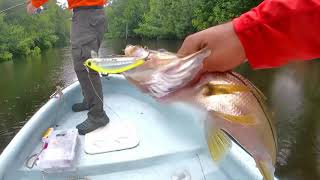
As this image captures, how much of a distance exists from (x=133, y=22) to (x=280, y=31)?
54562mm

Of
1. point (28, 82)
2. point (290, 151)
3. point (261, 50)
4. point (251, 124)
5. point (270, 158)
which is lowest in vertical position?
point (28, 82)

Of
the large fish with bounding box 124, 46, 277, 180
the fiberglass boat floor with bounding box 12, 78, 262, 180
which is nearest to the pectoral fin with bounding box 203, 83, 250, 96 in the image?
the large fish with bounding box 124, 46, 277, 180

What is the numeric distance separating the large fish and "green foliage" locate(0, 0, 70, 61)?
3464 cm

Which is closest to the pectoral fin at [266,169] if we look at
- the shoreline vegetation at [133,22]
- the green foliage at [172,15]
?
the green foliage at [172,15]

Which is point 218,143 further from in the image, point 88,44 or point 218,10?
point 218,10

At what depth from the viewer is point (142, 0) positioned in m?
53.0

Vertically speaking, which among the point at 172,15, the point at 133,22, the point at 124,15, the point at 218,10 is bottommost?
the point at 133,22

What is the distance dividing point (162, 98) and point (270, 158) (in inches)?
18.5

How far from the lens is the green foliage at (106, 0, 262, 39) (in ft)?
82.7

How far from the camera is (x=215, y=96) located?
1262mm

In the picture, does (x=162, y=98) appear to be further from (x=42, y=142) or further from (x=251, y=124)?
(x=42, y=142)

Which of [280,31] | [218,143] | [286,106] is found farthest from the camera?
[286,106]

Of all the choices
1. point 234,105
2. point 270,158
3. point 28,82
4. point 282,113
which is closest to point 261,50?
point 234,105

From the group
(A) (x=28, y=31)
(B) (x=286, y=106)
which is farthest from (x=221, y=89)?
(A) (x=28, y=31)
